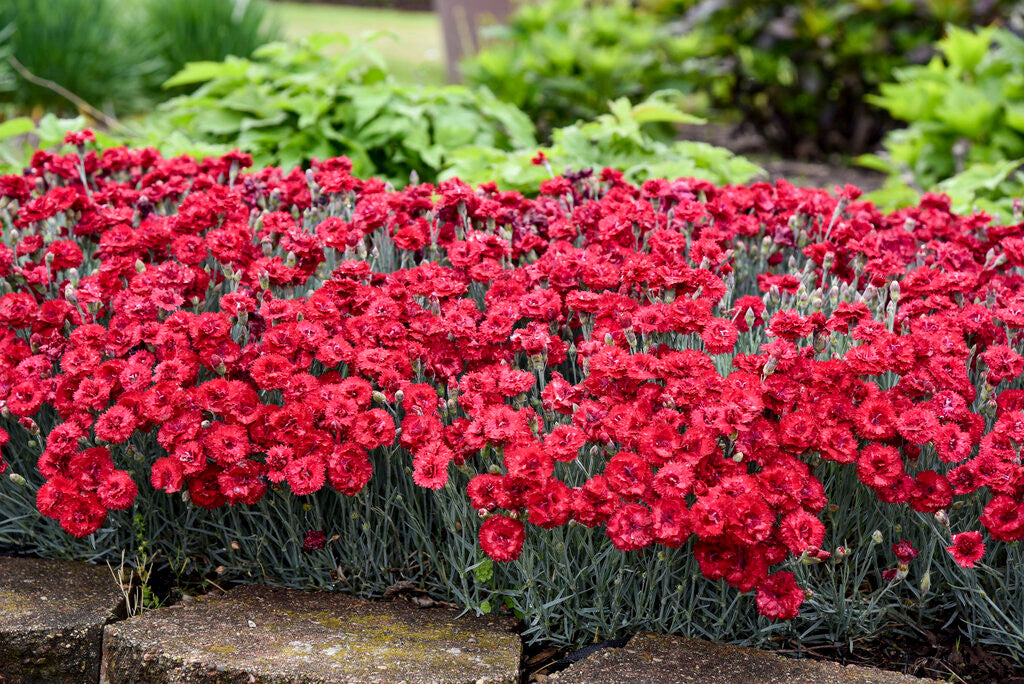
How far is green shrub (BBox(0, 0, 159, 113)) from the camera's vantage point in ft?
27.0

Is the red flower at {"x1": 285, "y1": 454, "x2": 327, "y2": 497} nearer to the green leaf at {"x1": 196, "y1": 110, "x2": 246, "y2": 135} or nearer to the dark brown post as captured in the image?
the green leaf at {"x1": 196, "y1": 110, "x2": 246, "y2": 135}

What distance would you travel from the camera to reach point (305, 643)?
1.99 meters

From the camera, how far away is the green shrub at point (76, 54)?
8242 mm

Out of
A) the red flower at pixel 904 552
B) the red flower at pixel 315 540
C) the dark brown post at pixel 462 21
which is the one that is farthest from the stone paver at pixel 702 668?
the dark brown post at pixel 462 21

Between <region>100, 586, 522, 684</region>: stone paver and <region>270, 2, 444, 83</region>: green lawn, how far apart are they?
10.8 m

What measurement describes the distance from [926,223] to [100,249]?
240 cm

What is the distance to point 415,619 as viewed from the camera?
211 cm

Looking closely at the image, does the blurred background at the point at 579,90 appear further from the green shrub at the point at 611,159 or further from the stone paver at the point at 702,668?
the stone paver at the point at 702,668

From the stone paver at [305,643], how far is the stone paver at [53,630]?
7 cm

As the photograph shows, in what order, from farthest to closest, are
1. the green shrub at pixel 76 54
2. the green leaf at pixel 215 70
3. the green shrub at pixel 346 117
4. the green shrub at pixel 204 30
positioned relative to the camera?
the green shrub at pixel 204 30, the green shrub at pixel 76 54, the green leaf at pixel 215 70, the green shrub at pixel 346 117

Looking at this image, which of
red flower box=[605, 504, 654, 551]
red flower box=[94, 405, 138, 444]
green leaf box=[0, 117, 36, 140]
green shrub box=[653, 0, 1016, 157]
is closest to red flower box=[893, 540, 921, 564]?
red flower box=[605, 504, 654, 551]

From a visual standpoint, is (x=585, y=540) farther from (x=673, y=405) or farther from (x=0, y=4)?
(x=0, y=4)

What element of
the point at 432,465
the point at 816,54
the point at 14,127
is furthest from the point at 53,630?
the point at 816,54

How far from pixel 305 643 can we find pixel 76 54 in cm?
794
